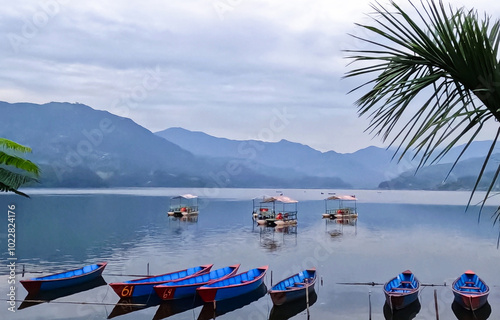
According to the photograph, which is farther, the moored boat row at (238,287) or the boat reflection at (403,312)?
the moored boat row at (238,287)

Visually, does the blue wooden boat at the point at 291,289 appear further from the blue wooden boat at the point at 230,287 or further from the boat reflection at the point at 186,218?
the boat reflection at the point at 186,218

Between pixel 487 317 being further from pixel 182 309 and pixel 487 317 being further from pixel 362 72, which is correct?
pixel 362 72

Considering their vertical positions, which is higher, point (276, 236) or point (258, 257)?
point (276, 236)

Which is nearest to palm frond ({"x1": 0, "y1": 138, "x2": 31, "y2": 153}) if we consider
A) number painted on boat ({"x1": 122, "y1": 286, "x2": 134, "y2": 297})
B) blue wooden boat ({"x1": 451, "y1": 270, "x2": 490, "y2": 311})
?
number painted on boat ({"x1": 122, "y1": 286, "x2": 134, "y2": 297})

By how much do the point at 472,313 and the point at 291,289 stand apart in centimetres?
995

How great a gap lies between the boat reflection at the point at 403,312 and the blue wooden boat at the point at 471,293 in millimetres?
2357

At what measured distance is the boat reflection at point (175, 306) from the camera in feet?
82.5

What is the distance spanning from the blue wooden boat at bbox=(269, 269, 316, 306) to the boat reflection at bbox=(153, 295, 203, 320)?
4.41 m

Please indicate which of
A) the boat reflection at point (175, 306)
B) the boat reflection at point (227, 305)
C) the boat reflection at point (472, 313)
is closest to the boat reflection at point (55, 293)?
the boat reflection at point (175, 306)

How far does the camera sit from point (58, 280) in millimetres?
29078

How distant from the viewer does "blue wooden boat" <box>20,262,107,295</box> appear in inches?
1128

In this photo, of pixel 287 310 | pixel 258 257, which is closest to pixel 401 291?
pixel 287 310

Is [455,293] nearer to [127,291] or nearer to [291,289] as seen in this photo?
[291,289]

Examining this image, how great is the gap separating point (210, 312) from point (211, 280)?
10.5 ft
